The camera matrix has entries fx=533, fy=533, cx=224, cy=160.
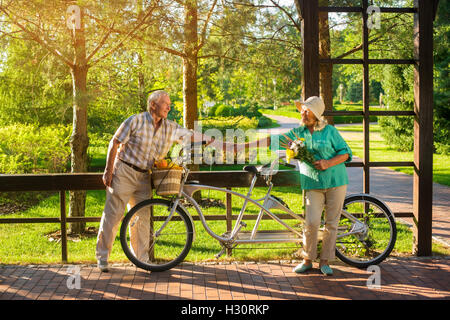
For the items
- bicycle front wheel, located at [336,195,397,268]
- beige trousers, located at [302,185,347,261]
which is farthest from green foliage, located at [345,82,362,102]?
beige trousers, located at [302,185,347,261]

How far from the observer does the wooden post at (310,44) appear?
18.5 feet

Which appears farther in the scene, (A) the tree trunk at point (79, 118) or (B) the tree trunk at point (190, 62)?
(B) the tree trunk at point (190, 62)

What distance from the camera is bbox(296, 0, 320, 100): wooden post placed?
562 centimetres

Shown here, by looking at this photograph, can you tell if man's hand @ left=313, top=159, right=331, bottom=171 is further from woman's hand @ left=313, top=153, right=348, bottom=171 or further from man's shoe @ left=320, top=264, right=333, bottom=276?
man's shoe @ left=320, top=264, right=333, bottom=276

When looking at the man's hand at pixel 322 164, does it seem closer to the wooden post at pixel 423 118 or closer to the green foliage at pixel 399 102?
the wooden post at pixel 423 118

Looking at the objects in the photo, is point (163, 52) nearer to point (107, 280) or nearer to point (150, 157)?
point (150, 157)

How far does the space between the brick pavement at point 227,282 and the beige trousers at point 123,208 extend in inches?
9.6

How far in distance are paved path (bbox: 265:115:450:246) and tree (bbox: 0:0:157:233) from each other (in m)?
5.33

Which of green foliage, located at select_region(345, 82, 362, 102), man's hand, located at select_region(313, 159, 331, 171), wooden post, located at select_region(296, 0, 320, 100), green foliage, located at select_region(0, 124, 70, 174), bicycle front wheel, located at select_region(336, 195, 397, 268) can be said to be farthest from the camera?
green foliage, located at select_region(345, 82, 362, 102)

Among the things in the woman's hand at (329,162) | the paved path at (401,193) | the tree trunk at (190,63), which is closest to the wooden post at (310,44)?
the woman's hand at (329,162)

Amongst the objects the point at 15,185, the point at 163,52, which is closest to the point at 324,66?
the point at 163,52

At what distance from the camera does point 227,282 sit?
194 inches

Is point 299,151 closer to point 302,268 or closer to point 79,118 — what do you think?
point 302,268
